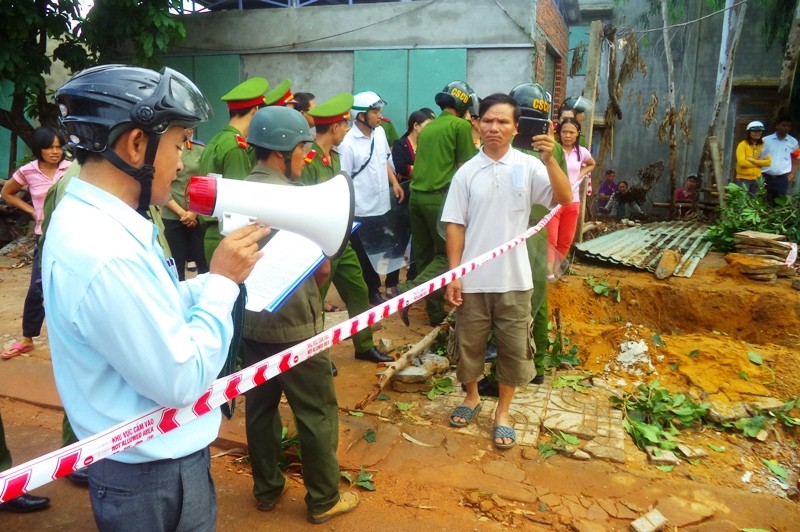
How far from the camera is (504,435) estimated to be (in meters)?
3.59

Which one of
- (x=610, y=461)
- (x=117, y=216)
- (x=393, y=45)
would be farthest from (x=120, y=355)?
(x=393, y=45)

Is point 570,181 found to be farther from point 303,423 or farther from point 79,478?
point 79,478

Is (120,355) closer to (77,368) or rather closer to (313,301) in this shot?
(77,368)

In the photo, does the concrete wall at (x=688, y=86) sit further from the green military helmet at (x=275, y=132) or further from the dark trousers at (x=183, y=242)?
the green military helmet at (x=275, y=132)

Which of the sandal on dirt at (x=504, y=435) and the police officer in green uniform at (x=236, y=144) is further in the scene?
the police officer in green uniform at (x=236, y=144)

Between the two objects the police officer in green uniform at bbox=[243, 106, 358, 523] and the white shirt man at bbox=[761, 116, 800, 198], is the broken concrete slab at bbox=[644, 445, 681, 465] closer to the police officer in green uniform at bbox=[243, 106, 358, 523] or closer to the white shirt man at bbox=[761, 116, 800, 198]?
the police officer in green uniform at bbox=[243, 106, 358, 523]

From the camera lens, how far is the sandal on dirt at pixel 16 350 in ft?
15.8

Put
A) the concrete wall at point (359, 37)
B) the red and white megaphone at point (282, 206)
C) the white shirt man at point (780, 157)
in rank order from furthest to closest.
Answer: the white shirt man at point (780, 157) < the concrete wall at point (359, 37) < the red and white megaphone at point (282, 206)

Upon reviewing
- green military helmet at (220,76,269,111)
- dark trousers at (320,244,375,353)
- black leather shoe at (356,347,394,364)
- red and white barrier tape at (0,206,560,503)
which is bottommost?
black leather shoe at (356,347,394,364)

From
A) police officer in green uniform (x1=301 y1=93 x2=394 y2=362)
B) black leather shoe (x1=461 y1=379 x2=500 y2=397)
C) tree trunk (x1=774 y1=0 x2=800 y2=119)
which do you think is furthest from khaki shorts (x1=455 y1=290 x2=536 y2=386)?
tree trunk (x1=774 y1=0 x2=800 y2=119)

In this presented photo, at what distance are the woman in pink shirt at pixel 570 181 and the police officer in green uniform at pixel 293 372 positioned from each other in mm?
2241

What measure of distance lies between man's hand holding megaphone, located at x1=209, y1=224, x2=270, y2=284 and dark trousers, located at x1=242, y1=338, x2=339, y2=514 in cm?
117

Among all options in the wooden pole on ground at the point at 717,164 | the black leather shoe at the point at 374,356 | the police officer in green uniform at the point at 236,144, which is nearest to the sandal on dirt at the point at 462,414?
A: the black leather shoe at the point at 374,356

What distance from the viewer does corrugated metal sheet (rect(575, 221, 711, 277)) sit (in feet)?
24.2
